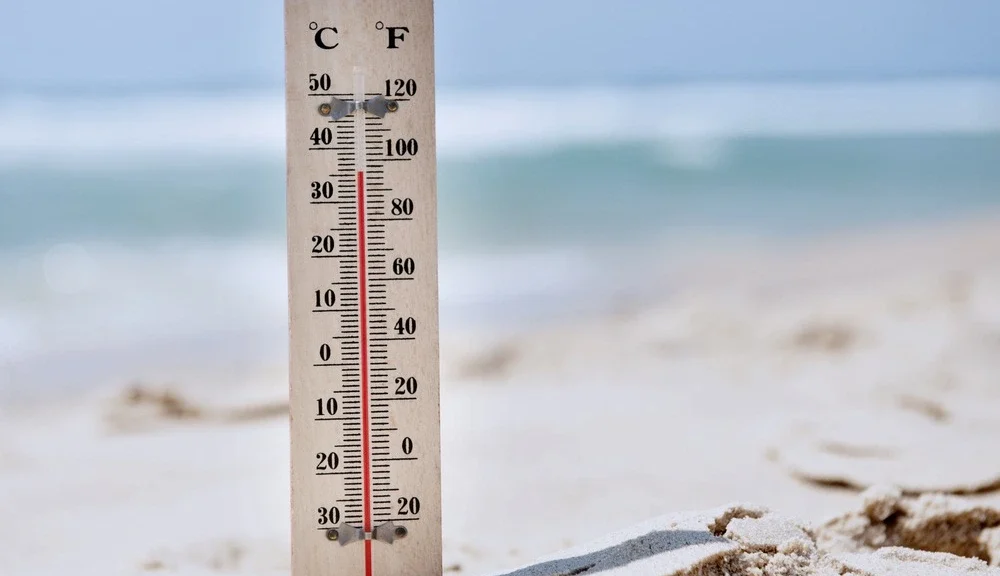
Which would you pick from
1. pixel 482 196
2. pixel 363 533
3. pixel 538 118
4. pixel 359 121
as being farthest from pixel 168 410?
pixel 538 118

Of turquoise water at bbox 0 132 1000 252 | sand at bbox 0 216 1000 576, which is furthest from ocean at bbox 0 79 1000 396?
sand at bbox 0 216 1000 576

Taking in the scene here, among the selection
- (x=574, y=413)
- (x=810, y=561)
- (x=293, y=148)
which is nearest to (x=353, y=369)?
(x=293, y=148)

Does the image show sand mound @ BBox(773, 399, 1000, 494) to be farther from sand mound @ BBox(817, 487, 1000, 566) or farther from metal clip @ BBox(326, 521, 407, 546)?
metal clip @ BBox(326, 521, 407, 546)

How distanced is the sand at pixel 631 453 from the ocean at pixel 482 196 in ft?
3.77

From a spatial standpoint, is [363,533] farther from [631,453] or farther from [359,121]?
[631,453]

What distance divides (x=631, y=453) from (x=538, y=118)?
11.4 meters

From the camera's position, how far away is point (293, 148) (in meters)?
2.11

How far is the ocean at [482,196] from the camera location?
7898mm

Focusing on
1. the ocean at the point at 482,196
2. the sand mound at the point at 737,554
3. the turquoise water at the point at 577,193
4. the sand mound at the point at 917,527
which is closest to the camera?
the sand mound at the point at 737,554

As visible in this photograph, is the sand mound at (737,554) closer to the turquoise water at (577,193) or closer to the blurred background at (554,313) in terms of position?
the blurred background at (554,313)

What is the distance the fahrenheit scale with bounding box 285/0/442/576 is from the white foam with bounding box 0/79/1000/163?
35.8 ft

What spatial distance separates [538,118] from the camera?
15.3 m

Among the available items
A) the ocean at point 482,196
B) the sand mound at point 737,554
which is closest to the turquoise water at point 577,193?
the ocean at point 482,196

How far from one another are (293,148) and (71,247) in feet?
27.9
